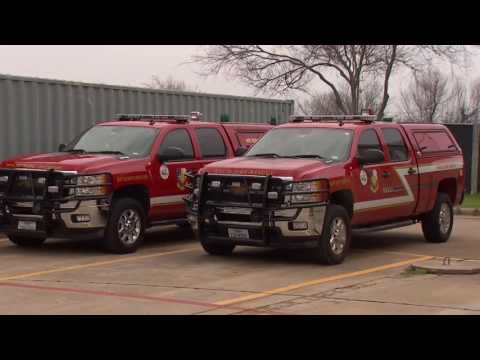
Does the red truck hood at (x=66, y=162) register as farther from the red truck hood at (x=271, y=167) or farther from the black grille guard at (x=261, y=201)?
the red truck hood at (x=271, y=167)

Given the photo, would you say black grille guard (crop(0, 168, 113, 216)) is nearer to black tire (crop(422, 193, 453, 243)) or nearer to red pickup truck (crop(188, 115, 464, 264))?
red pickup truck (crop(188, 115, 464, 264))

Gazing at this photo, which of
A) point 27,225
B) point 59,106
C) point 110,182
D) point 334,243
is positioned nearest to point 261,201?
point 334,243

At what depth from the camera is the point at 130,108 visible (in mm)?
18188

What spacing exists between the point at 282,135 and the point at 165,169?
195 centimetres

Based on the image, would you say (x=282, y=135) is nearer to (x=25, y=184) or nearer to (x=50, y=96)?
(x=25, y=184)

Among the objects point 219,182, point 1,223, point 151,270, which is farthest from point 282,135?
point 1,223

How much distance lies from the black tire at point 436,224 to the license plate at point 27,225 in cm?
639

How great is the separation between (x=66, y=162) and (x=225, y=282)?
347cm

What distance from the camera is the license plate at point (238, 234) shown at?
37.0 ft

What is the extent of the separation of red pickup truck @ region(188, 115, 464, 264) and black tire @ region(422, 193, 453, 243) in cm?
2

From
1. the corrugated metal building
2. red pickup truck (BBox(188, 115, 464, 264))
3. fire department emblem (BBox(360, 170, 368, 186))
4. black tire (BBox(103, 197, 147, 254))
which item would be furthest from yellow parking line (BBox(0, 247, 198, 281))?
the corrugated metal building

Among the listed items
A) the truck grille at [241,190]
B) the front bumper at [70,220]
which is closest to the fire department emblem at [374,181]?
the truck grille at [241,190]

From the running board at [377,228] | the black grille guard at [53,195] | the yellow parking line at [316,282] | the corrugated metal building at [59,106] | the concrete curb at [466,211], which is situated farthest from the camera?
the concrete curb at [466,211]

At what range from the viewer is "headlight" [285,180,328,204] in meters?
11.0
